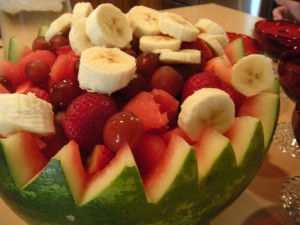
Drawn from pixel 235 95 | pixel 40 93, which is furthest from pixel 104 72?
pixel 235 95

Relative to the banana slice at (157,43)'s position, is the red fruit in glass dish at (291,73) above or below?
below

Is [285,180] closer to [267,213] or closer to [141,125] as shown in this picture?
[267,213]

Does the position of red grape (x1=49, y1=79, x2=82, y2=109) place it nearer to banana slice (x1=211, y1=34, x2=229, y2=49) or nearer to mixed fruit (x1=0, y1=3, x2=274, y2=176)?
mixed fruit (x1=0, y1=3, x2=274, y2=176)

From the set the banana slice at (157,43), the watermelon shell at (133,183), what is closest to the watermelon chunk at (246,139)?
the watermelon shell at (133,183)

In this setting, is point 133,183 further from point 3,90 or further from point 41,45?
point 41,45

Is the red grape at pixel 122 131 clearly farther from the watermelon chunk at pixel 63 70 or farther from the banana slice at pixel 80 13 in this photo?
the banana slice at pixel 80 13

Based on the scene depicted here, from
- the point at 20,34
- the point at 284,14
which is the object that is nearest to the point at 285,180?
the point at 20,34

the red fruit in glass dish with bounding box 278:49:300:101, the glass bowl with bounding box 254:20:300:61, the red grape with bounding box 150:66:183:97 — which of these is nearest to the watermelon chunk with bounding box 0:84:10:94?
the red grape with bounding box 150:66:183:97
